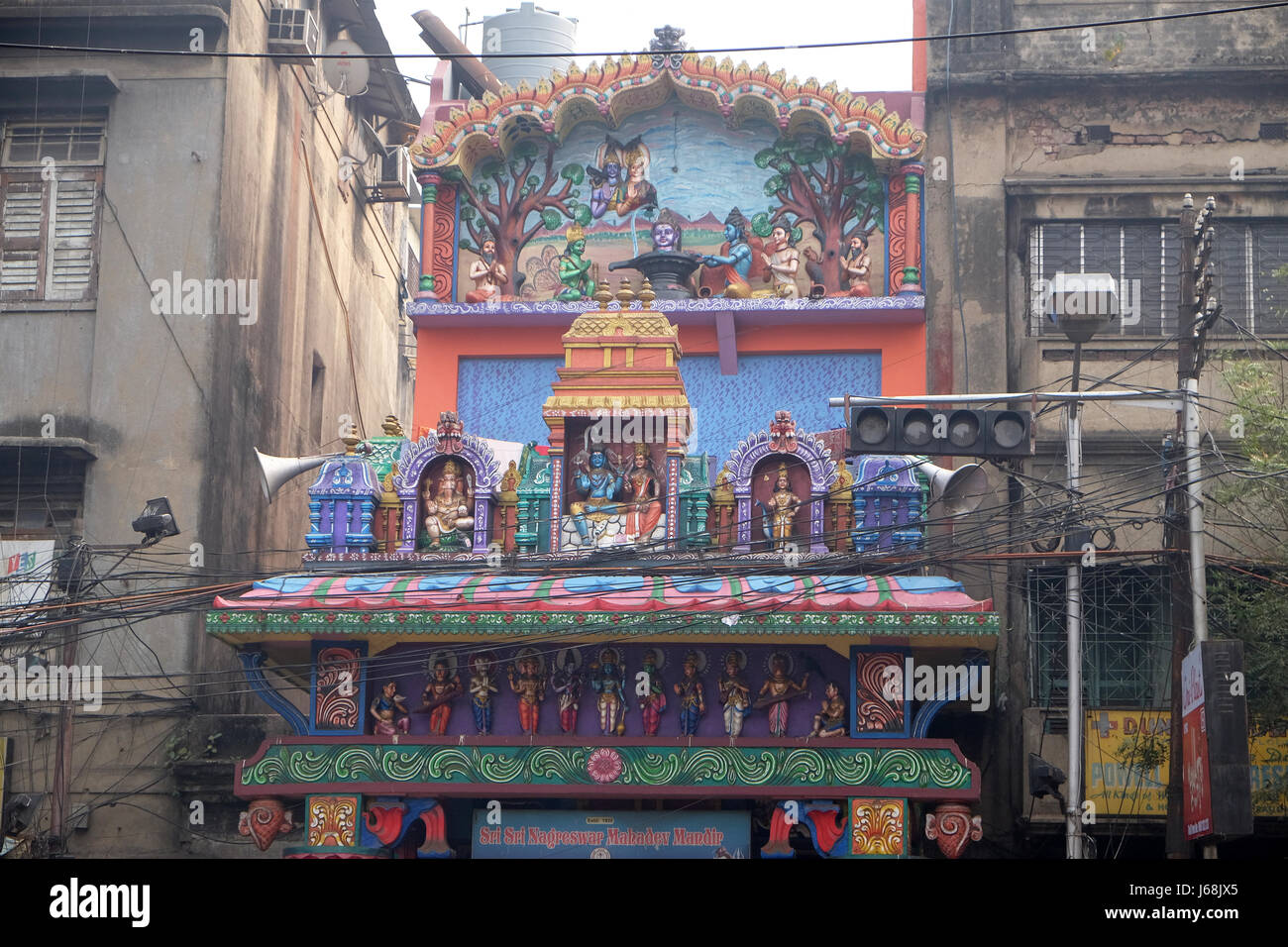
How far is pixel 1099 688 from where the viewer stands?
22219 millimetres

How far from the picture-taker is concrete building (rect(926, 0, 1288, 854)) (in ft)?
74.5

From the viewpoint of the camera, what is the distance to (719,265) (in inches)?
925

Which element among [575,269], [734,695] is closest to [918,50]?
[575,269]

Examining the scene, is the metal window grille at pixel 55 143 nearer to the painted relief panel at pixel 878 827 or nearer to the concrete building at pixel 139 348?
the concrete building at pixel 139 348

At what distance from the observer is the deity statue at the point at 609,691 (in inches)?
736

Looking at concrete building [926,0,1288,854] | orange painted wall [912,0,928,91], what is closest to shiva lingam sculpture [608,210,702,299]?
concrete building [926,0,1288,854]

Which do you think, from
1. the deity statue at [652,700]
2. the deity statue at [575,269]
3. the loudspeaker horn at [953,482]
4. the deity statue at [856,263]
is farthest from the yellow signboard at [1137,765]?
the deity statue at [575,269]

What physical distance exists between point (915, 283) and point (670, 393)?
4571 millimetres

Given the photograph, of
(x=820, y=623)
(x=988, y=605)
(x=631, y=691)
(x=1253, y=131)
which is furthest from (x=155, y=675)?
(x=1253, y=131)

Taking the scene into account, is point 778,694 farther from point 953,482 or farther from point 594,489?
point 594,489

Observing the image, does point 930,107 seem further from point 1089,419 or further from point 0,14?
point 0,14

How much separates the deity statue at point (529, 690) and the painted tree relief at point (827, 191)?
23.6 ft

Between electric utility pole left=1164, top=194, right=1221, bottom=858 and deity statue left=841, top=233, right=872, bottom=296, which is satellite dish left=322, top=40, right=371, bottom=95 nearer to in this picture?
deity statue left=841, top=233, right=872, bottom=296
